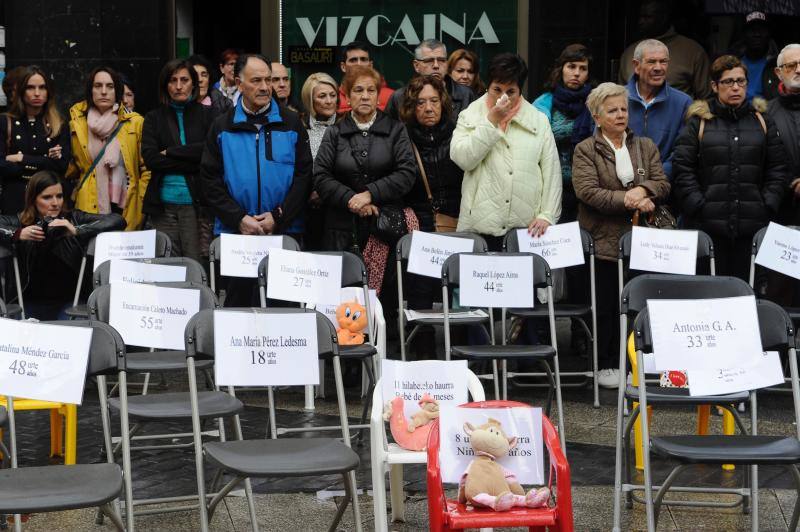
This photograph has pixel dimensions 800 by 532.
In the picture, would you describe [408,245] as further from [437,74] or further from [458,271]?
[437,74]

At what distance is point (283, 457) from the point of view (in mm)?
5320

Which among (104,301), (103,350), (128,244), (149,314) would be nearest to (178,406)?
(149,314)

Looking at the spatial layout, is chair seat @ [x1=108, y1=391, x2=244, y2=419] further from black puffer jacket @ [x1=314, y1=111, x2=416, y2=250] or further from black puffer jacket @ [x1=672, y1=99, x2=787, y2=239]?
black puffer jacket @ [x1=672, y1=99, x2=787, y2=239]

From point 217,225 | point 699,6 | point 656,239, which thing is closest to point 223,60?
point 217,225

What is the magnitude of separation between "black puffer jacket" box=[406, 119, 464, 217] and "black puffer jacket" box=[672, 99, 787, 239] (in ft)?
5.00

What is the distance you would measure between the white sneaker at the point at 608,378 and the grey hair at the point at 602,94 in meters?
1.73

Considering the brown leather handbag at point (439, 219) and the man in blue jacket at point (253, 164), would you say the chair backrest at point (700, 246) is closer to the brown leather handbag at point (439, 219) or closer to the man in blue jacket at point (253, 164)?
the brown leather handbag at point (439, 219)

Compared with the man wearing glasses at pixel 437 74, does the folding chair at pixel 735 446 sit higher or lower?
lower

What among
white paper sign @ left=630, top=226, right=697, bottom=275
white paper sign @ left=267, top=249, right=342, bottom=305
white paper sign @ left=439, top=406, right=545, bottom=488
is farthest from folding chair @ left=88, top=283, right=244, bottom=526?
white paper sign @ left=630, top=226, right=697, bottom=275

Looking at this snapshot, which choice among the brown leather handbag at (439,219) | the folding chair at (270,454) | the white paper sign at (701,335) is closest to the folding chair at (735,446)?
the white paper sign at (701,335)

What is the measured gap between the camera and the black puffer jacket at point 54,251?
9.11 meters

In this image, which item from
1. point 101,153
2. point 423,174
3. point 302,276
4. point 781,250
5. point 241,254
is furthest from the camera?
point 101,153

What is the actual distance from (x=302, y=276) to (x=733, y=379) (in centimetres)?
272

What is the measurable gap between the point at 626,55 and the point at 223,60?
3592mm
